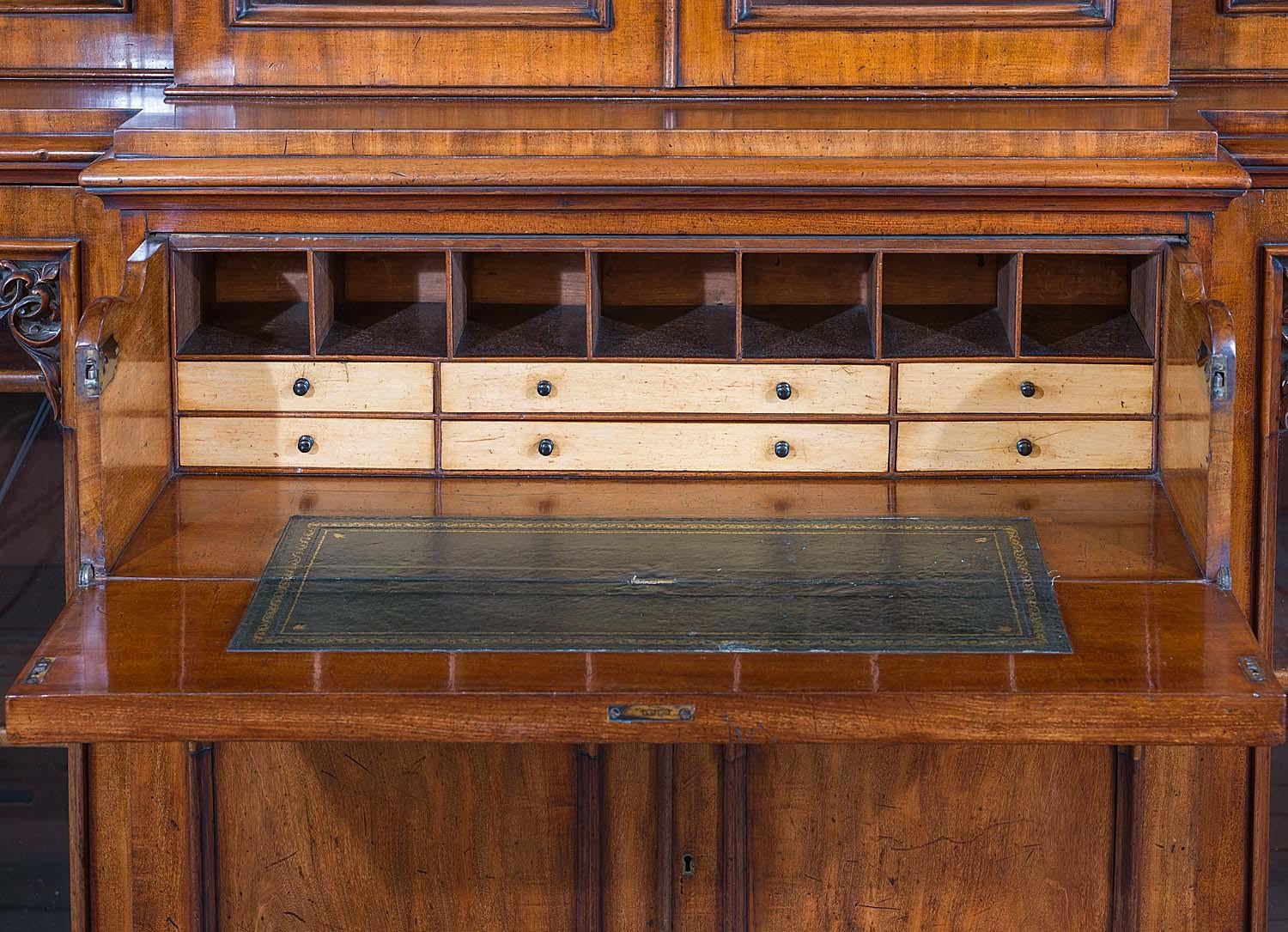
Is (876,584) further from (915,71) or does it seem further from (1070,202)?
(915,71)

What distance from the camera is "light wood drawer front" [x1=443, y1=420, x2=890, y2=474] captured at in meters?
2.22

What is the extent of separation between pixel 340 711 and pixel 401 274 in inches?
37.9

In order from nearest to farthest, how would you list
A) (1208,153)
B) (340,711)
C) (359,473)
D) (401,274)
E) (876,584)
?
(340,711), (876,584), (1208,153), (359,473), (401,274)

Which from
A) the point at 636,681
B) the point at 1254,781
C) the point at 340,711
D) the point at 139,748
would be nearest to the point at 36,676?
the point at 340,711

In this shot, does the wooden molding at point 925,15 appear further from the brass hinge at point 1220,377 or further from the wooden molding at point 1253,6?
the brass hinge at point 1220,377

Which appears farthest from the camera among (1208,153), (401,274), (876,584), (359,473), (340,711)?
(401,274)

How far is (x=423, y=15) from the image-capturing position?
229cm

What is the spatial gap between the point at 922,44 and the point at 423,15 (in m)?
0.72

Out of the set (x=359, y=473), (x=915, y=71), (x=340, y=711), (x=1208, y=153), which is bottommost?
(x=340, y=711)

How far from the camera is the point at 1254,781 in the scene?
2.48 metres

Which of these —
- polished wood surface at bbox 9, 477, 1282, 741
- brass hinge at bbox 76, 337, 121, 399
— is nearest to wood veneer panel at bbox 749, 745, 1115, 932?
polished wood surface at bbox 9, 477, 1282, 741

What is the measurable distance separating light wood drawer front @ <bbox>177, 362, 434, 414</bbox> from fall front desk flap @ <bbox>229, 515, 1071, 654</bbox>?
231 millimetres

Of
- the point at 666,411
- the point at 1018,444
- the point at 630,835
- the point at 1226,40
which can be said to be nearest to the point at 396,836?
the point at 630,835

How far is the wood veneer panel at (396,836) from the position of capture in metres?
2.40
